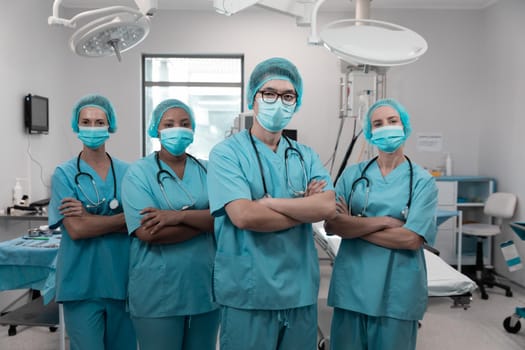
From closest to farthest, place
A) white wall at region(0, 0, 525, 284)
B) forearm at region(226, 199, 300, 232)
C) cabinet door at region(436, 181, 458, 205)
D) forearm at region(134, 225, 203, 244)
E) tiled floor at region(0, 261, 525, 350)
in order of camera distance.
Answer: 1. forearm at region(226, 199, 300, 232)
2. forearm at region(134, 225, 203, 244)
3. tiled floor at region(0, 261, 525, 350)
4. cabinet door at region(436, 181, 458, 205)
5. white wall at region(0, 0, 525, 284)

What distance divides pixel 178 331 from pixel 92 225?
0.45m

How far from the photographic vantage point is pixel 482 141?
14.9 ft

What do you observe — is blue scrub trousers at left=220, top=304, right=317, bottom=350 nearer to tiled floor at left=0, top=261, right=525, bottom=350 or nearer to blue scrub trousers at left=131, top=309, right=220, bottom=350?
blue scrub trousers at left=131, top=309, right=220, bottom=350

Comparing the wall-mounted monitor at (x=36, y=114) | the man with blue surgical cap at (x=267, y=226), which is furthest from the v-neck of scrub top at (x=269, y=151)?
the wall-mounted monitor at (x=36, y=114)

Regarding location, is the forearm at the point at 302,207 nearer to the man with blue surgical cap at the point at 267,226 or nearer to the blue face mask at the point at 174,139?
the man with blue surgical cap at the point at 267,226

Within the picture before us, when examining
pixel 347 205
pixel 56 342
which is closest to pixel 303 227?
pixel 347 205

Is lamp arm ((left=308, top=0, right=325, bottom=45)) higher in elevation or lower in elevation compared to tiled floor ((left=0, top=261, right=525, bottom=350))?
higher

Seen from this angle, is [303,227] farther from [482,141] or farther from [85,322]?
[482,141]

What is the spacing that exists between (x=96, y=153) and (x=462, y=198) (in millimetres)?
3727

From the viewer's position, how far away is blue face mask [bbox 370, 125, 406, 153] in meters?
1.61

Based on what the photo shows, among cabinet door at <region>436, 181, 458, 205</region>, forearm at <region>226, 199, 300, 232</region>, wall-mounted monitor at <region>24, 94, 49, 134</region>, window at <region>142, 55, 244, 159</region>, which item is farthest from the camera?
window at <region>142, 55, 244, 159</region>

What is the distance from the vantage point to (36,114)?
3502 millimetres

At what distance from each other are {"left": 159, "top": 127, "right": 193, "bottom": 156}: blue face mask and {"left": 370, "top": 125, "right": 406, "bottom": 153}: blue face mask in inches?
26.3

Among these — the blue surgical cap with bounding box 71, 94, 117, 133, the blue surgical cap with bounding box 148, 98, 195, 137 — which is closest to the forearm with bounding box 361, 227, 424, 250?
the blue surgical cap with bounding box 148, 98, 195, 137
